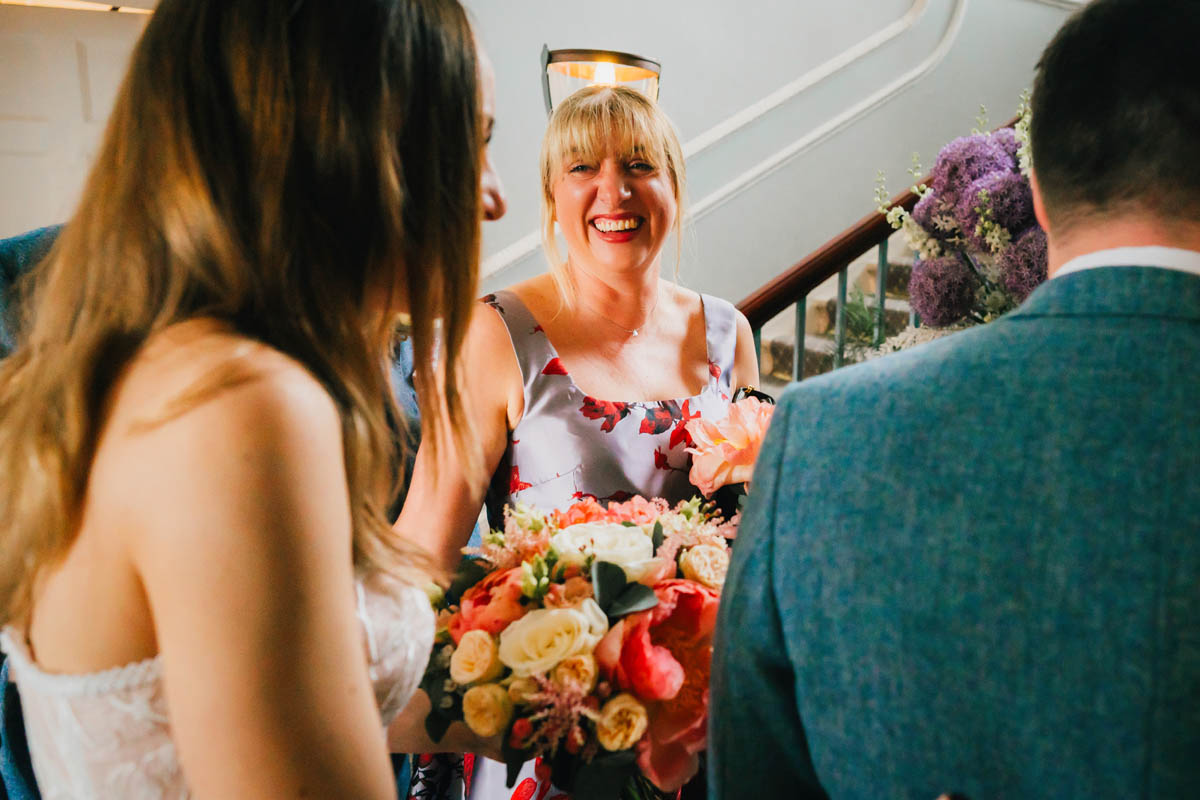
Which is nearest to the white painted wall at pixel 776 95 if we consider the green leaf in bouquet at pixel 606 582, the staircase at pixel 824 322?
the staircase at pixel 824 322

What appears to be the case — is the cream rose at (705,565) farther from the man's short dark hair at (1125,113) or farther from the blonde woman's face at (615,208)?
the blonde woman's face at (615,208)

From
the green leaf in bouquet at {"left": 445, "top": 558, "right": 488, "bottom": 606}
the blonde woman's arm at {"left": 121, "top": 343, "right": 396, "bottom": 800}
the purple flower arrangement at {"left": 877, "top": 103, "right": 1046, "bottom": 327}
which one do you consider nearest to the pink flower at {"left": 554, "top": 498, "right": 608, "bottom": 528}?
the green leaf in bouquet at {"left": 445, "top": 558, "right": 488, "bottom": 606}

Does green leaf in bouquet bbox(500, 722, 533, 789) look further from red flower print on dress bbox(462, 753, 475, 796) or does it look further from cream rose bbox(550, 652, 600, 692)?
red flower print on dress bbox(462, 753, 475, 796)

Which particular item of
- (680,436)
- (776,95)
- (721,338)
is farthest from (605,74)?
(776,95)

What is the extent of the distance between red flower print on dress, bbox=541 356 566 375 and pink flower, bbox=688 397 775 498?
0.46 m

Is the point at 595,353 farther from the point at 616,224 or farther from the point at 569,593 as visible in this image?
the point at 569,593

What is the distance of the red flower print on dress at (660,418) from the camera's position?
1702 mm

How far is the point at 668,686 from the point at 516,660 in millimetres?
166

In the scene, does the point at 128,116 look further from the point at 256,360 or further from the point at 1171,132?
the point at 1171,132

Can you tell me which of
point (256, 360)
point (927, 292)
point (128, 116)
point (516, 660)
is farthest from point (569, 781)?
point (927, 292)

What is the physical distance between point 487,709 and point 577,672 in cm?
11

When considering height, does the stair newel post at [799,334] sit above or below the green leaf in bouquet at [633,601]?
below

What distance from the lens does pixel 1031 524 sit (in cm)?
59

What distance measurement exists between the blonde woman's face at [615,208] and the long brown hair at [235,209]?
108 centimetres
